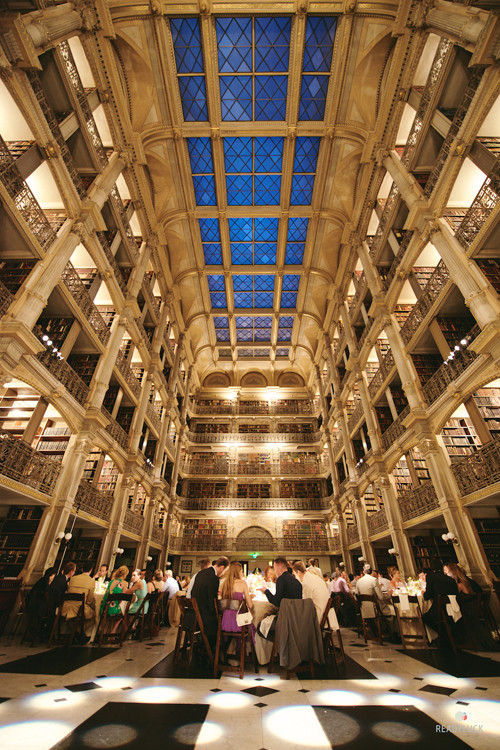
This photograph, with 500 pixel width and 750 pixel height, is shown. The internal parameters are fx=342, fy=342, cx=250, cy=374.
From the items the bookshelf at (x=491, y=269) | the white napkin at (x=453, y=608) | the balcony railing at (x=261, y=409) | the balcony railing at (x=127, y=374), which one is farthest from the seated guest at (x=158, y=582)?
the balcony railing at (x=261, y=409)

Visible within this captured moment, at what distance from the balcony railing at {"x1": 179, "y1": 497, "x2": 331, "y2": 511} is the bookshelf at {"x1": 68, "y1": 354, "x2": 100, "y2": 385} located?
10.5 meters

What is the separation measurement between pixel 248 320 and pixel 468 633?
58.7 feet

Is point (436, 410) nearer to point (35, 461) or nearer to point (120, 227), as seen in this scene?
point (35, 461)

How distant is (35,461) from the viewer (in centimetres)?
703

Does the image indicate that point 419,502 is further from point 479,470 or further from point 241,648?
point 241,648

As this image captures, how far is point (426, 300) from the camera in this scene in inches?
352

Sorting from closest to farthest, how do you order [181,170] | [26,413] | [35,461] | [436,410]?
[35,461] → [436,410] → [26,413] → [181,170]

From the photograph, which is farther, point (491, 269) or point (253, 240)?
point (253, 240)

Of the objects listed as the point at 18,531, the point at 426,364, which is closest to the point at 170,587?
the point at 18,531

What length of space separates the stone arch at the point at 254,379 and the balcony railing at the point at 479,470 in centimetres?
1665

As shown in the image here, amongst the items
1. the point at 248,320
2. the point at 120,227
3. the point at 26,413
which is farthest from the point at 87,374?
the point at 248,320

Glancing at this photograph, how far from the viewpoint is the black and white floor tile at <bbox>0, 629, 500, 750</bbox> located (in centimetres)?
211

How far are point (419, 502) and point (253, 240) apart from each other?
43.0 ft

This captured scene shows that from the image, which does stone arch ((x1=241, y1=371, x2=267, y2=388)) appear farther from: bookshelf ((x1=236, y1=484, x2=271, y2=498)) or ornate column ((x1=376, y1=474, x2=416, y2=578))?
ornate column ((x1=376, y1=474, x2=416, y2=578))
